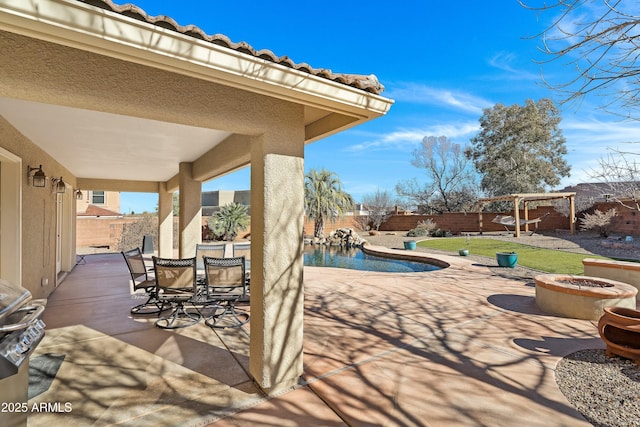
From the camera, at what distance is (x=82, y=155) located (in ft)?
23.1

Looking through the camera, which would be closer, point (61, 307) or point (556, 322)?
point (556, 322)

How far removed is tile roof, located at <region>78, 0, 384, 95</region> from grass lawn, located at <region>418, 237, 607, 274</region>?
33.5 ft

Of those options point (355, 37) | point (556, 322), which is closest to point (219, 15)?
point (355, 37)

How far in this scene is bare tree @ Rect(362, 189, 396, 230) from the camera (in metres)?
29.8

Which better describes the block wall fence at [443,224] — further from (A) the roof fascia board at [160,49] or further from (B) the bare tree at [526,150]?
(A) the roof fascia board at [160,49]

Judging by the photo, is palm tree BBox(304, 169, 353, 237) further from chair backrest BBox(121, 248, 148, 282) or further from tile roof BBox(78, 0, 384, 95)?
tile roof BBox(78, 0, 384, 95)

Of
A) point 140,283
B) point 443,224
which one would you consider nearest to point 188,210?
point 140,283

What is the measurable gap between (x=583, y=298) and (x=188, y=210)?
887cm

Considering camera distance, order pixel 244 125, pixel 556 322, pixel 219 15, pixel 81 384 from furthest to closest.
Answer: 1. pixel 219 15
2. pixel 556 322
3. pixel 81 384
4. pixel 244 125

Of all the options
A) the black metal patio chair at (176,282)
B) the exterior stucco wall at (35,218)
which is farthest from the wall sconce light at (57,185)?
the black metal patio chair at (176,282)

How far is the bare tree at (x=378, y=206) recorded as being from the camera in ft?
97.7

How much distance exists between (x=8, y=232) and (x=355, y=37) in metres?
13.2

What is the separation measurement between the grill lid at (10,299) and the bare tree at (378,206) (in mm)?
28302

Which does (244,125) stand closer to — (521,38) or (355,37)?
(521,38)
